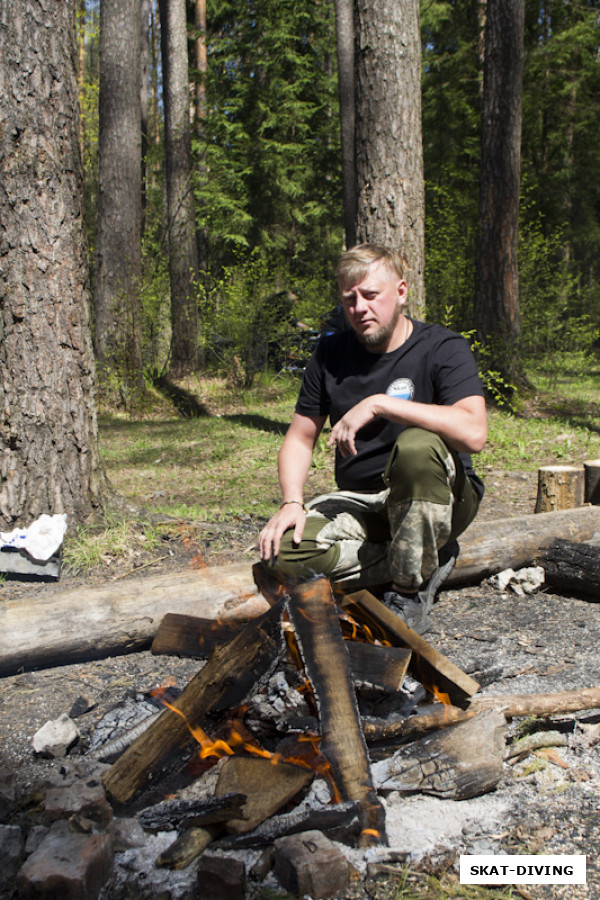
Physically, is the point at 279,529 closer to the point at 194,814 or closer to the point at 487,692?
the point at 487,692

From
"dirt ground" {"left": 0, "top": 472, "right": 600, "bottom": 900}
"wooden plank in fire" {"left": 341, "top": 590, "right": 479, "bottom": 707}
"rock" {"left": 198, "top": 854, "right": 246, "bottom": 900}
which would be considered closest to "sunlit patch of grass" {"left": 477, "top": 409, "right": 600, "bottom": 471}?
"dirt ground" {"left": 0, "top": 472, "right": 600, "bottom": 900}

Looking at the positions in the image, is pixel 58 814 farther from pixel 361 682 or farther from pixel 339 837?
pixel 361 682

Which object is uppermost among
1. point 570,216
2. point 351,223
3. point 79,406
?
point 570,216

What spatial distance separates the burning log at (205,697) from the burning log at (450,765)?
505 mm

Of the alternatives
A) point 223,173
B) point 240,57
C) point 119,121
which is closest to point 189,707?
point 119,121

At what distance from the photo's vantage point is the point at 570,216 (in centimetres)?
2056

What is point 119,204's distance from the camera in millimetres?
10242

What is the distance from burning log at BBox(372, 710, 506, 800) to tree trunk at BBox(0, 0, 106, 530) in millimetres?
2773

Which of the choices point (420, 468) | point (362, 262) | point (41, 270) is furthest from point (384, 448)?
point (41, 270)

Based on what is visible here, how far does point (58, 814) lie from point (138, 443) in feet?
20.2

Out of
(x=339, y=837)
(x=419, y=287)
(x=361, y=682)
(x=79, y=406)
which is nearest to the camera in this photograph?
(x=339, y=837)

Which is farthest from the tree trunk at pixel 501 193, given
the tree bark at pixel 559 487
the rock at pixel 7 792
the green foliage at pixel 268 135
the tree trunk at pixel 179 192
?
the green foliage at pixel 268 135

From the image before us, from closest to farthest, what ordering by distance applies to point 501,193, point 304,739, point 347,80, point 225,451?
point 304,739 → point 225,451 → point 501,193 → point 347,80

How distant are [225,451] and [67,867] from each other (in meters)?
5.87
